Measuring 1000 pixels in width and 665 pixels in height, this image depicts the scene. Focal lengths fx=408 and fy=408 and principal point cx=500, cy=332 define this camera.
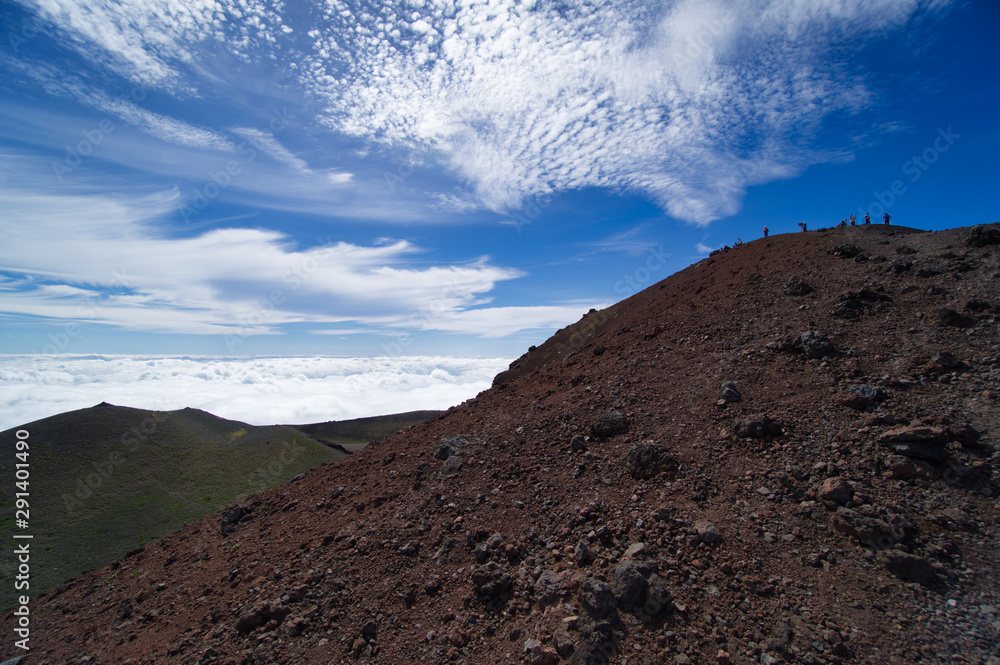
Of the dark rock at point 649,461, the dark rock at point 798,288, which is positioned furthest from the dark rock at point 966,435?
the dark rock at point 798,288

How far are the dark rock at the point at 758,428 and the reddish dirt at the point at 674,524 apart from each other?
0.07m

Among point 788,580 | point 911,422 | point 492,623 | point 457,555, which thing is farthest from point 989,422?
point 457,555

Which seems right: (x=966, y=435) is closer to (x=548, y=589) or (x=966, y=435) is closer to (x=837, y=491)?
Result: (x=837, y=491)

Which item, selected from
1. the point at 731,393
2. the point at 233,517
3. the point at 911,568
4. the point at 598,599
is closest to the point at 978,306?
the point at 731,393

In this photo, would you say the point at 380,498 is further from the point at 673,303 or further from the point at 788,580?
the point at 673,303

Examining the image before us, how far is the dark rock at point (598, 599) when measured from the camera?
6961mm

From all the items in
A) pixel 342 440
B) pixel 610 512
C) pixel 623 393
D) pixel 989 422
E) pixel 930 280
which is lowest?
pixel 342 440

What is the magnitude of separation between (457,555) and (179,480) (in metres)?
42.0

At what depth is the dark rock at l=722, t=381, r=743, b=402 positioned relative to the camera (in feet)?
37.5

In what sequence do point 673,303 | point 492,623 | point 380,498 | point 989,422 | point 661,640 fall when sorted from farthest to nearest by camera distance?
1. point 673,303
2. point 380,498
3. point 989,422
4. point 492,623
5. point 661,640

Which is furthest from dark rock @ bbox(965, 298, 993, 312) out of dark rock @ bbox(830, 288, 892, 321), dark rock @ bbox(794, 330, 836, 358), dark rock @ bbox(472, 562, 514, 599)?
dark rock @ bbox(472, 562, 514, 599)

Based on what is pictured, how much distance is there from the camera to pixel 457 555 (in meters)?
9.61

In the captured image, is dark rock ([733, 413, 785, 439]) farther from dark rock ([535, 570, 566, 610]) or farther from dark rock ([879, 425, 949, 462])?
dark rock ([535, 570, 566, 610])

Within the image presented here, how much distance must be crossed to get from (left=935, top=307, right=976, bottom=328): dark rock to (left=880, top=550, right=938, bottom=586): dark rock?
9071 millimetres
